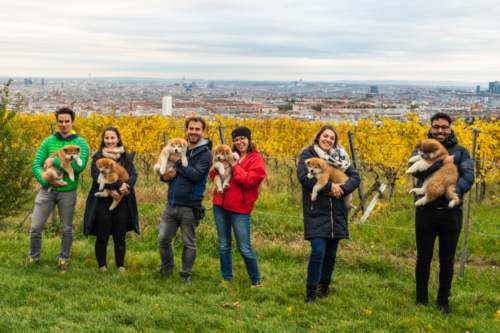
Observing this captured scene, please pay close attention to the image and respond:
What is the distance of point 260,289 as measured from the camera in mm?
4492

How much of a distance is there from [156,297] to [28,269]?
6.21ft

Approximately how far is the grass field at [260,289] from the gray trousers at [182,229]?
0.87 ft

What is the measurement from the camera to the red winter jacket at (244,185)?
4266 millimetres

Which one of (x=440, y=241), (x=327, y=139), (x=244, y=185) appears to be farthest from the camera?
(x=244, y=185)

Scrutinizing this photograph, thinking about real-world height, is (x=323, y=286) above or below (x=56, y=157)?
below

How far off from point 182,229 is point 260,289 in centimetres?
113

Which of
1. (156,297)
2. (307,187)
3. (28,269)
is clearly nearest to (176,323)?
(156,297)

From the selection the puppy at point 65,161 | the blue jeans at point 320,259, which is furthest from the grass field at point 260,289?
the puppy at point 65,161

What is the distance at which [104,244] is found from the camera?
491 cm

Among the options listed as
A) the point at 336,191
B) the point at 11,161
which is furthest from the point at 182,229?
the point at 11,161

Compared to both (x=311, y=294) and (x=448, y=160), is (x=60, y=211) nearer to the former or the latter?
(x=311, y=294)

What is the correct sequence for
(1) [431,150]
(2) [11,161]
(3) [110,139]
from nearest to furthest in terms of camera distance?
(1) [431,150] → (3) [110,139] → (2) [11,161]

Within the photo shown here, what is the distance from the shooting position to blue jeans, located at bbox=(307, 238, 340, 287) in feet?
13.3

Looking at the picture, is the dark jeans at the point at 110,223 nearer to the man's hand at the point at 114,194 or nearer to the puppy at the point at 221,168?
the man's hand at the point at 114,194
